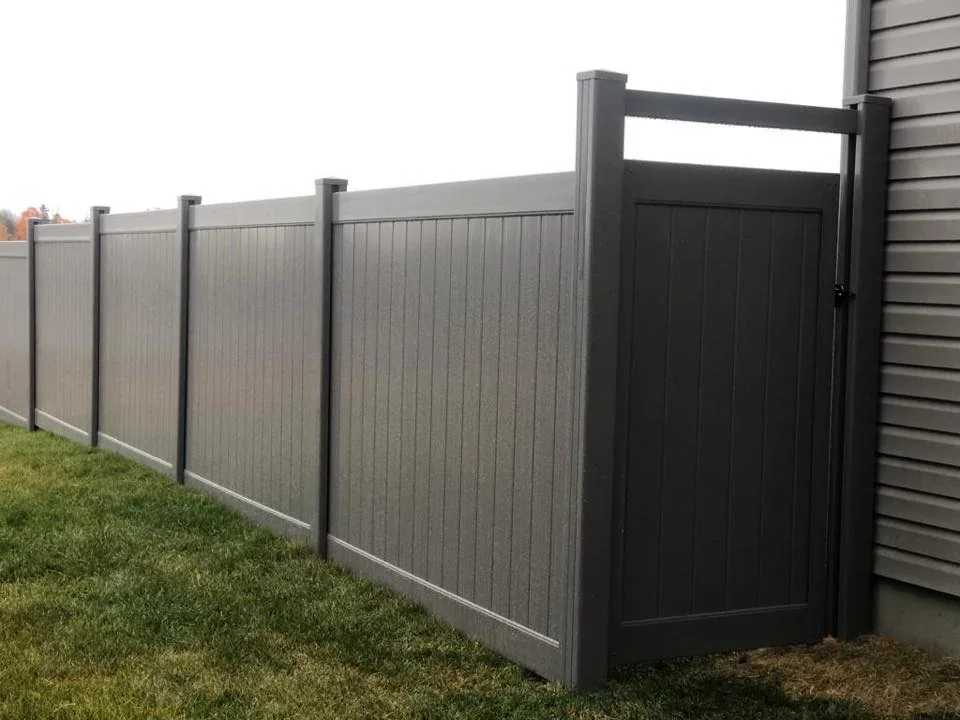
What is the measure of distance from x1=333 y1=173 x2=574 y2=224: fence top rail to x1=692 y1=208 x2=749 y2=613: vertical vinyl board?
65cm

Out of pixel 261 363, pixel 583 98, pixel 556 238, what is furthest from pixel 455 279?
pixel 261 363

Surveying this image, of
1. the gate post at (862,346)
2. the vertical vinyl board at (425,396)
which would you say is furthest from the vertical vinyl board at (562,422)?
the gate post at (862,346)

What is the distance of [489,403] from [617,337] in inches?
29.7

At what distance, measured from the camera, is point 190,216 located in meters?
9.23

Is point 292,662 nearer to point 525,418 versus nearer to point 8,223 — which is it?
point 525,418

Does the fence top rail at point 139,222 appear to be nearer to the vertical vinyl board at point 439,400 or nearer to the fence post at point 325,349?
the fence post at point 325,349

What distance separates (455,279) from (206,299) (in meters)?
3.63

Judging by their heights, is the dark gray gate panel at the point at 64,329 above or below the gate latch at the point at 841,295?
below

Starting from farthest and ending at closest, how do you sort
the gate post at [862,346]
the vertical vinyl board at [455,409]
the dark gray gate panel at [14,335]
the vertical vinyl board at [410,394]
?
the dark gray gate panel at [14,335]
the vertical vinyl board at [410,394]
the vertical vinyl board at [455,409]
the gate post at [862,346]

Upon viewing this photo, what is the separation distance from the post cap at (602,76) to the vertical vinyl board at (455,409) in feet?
3.28

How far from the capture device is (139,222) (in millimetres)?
10336

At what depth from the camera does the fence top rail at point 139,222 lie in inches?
381

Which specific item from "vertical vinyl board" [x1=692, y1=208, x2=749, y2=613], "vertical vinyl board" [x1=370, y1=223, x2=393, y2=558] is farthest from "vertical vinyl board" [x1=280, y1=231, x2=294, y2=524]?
"vertical vinyl board" [x1=692, y1=208, x2=749, y2=613]

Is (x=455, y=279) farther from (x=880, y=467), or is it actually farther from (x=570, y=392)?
(x=880, y=467)
